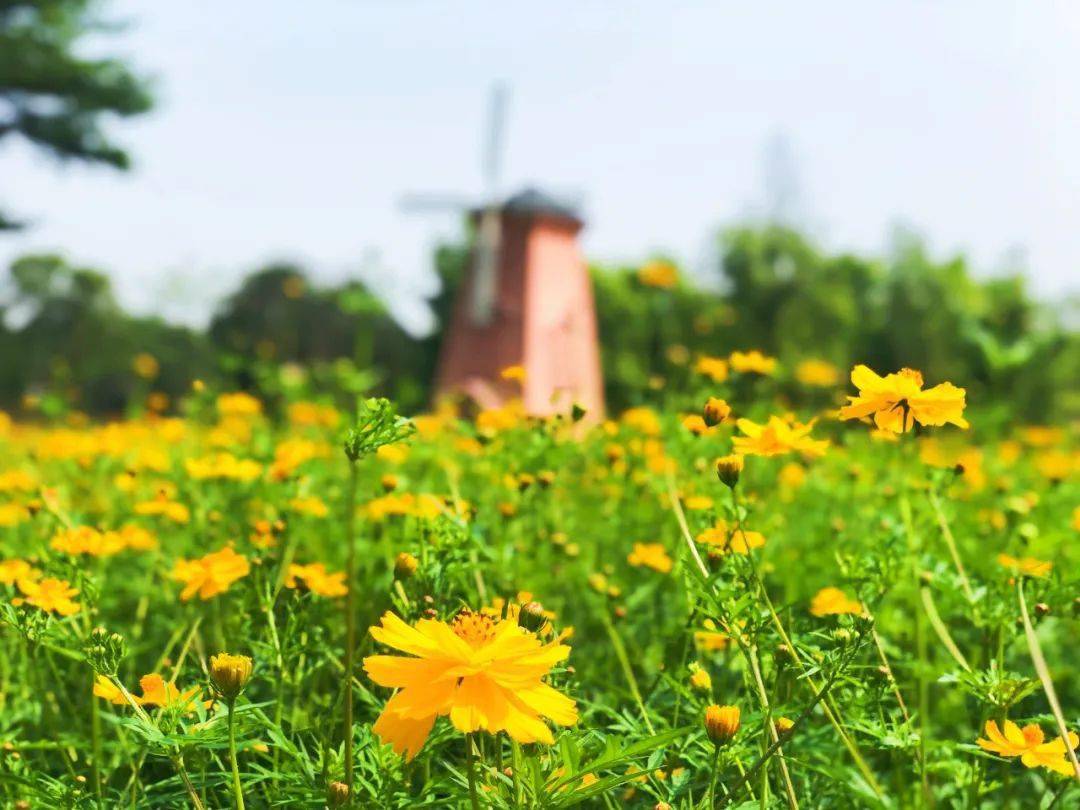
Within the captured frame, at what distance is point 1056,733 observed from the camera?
4.06 feet

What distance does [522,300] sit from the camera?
465 inches

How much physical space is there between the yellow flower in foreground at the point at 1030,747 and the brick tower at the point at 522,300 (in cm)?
992

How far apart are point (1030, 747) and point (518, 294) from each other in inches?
436

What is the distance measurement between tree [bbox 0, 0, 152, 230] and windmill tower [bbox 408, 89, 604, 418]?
12.6 ft

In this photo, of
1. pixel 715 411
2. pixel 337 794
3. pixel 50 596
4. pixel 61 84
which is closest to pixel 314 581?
pixel 50 596


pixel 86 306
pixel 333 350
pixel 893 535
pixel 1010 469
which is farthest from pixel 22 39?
pixel 893 535

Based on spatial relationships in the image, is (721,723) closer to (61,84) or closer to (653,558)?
(653,558)

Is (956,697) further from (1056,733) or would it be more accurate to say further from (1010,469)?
(1010,469)

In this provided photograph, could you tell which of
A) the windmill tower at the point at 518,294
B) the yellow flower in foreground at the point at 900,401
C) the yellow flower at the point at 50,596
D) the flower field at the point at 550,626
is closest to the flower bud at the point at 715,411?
the flower field at the point at 550,626

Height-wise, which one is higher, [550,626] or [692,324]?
[550,626]

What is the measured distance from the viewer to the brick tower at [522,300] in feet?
37.3

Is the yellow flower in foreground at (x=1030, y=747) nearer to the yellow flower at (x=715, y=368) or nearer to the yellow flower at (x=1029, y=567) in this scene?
the yellow flower at (x=1029, y=567)

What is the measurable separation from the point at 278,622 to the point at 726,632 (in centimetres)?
61

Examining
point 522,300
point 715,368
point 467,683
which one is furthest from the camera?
point 522,300
